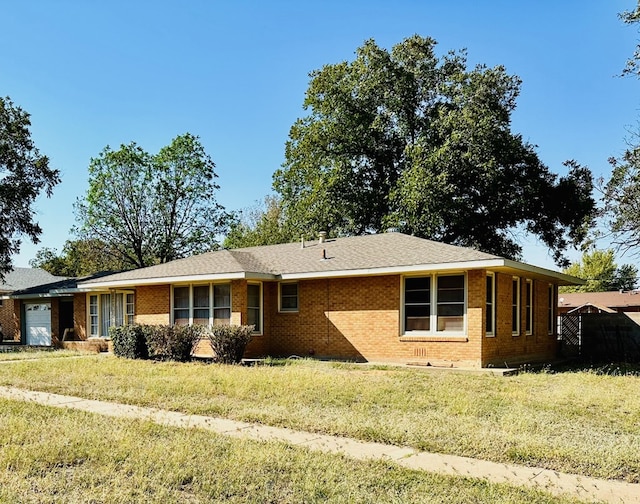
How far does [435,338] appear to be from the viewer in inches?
628

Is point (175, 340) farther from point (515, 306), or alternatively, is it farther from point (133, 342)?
point (515, 306)

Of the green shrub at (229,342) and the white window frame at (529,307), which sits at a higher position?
the white window frame at (529,307)

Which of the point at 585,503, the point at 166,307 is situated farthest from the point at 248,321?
the point at 585,503

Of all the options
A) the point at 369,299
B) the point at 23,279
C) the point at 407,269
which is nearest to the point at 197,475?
the point at 407,269

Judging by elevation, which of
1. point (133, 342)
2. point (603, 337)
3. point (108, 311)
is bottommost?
point (603, 337)

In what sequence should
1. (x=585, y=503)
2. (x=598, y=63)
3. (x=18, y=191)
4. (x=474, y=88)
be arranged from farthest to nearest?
(x=474, y=88) < (x=18, y=191) < (x=598, y=63) < (x=585, y=503)

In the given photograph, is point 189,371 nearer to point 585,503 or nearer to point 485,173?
point 585,503

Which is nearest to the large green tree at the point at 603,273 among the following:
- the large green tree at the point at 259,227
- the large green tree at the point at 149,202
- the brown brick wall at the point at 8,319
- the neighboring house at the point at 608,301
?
the neighboring house at the point at 608,301

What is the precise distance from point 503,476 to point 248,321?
44.4ft

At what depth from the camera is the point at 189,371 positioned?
553 inches

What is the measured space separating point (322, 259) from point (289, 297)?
1671 millimetres

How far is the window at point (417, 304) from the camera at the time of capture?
16281mm

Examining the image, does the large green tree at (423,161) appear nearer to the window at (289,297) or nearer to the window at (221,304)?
the window at (289,297)

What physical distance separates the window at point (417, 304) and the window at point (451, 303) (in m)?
0.34
